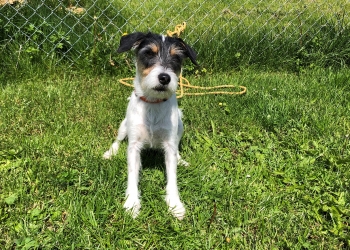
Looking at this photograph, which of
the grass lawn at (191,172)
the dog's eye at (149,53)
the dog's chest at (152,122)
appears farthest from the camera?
the dog's chest at (152,122)

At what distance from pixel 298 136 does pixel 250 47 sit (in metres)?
2.42

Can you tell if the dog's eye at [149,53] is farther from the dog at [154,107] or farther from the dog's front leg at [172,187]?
the dog's front leg at [172,187]

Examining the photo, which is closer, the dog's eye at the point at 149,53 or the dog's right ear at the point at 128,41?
the dog's right ear at the point at 128,41

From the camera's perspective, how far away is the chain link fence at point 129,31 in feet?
16.6

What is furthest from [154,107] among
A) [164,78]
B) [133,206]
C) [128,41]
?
[133,206]

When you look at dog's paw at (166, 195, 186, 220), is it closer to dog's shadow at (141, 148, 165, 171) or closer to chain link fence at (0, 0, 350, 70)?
dog's shadow at (141, 148, 165, 171)

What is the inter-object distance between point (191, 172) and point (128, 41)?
1.47 meters

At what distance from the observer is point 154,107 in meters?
3.18

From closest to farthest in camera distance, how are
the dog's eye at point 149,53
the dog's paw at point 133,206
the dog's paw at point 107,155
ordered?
the dog's paw at point 133,206
the dog's eye at point 149,53
the dog's paw at point 107,155

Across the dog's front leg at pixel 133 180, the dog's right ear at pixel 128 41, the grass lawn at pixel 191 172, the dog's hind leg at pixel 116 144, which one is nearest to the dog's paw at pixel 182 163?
the grass lawn at pixel 191 172

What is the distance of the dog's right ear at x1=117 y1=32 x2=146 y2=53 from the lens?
290cm

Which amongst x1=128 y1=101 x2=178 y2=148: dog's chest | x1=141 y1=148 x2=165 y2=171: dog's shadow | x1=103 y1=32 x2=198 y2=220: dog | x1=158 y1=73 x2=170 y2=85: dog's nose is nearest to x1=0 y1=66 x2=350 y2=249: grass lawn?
x1=141 y1=148 x2=165 y2=171: dog's shadow

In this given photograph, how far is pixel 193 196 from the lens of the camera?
3.07m

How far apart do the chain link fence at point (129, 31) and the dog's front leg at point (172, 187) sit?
103 inches
